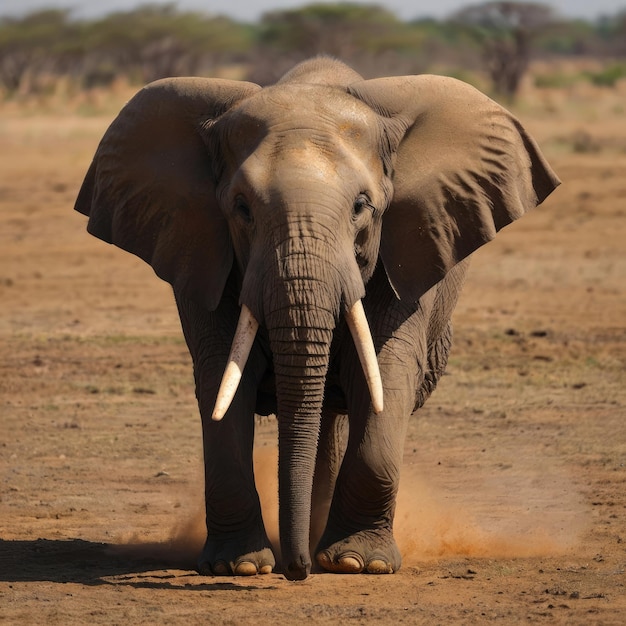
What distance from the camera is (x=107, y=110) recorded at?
34.9 meters

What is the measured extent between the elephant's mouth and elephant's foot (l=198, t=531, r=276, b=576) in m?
0.59

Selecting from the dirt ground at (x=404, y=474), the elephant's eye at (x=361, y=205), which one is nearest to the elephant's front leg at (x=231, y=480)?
the dirt ground at (x=404, y=474)

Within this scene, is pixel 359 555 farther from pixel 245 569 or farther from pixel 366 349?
pixel 366 349

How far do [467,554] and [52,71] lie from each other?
47110 mm

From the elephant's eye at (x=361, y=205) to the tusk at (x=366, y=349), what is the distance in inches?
12.1

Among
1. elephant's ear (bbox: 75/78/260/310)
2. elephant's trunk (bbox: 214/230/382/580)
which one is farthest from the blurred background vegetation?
elephant's trunk (bbox: 214/230/382/580)

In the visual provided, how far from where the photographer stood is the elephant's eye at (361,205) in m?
5.35

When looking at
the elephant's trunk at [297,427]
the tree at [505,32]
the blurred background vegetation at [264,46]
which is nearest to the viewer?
the elephant's trunk at [297,427]

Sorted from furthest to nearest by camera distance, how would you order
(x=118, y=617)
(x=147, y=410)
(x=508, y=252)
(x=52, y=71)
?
(x=52, y=71), (x=508, y=252), (x=147, y=410), (x=118, y=617)

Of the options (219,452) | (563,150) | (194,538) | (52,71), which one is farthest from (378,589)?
(52,71)

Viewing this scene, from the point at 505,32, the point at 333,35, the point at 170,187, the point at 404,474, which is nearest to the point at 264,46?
the point at 333,35

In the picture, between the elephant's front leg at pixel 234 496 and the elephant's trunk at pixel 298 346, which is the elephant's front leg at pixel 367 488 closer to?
the elephant's front leg at pixel 234 496

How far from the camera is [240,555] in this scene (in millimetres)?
5594

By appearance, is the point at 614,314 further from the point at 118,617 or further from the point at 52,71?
the point at 52,71
